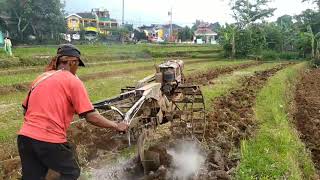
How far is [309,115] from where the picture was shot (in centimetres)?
1223

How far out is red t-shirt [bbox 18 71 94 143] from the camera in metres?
4.01

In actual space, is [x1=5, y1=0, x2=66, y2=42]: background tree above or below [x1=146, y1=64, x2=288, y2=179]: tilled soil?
above

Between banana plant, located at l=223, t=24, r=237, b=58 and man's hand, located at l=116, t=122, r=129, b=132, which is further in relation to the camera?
banana plant, located at l=223, t=24, r=237, b=58

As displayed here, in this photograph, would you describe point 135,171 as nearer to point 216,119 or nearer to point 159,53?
point 216,119

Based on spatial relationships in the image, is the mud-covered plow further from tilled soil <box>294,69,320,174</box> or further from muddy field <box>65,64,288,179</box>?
tilled soil <box>294,69,320,174</box>

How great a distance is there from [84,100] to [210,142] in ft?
15.2

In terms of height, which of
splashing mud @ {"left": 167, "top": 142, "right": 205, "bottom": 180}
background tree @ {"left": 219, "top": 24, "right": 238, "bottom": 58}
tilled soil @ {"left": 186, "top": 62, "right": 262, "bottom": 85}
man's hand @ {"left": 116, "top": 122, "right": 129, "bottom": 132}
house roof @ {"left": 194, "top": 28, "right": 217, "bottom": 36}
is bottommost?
splashing mud @ {"left": 167, "top": 142, "right": 205, "bottom": 180}

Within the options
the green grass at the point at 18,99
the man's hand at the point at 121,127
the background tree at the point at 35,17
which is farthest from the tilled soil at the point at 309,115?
the background tree at the point at 35,17

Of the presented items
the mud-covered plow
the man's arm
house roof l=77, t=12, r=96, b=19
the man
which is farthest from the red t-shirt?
house roof l=77, t=12, r=96, b=19

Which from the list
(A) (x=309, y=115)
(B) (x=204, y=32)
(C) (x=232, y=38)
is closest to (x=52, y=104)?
(A) (x=309, y=115)

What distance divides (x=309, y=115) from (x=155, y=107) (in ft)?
20.7

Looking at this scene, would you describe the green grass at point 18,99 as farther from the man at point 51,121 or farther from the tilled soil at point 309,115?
the tilled soil at point 309,115

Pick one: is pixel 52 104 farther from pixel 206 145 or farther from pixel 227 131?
pixel 227 131

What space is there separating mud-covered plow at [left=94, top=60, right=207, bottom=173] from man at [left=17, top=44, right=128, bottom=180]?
112 cm
